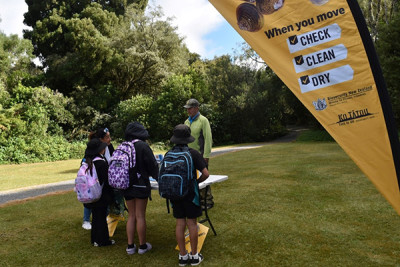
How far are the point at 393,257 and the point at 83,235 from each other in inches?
189

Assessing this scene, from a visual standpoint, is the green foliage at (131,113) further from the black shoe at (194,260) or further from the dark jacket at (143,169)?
the black shoe at (194,260)

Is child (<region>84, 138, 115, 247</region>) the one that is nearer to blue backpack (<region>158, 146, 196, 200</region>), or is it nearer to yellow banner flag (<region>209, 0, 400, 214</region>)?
blue backpack (<region>158, 146, 196, 200</region>)

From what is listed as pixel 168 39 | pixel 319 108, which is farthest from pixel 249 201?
pixel 168 39

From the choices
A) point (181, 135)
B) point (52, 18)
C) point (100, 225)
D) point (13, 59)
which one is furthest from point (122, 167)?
point (52, 18)

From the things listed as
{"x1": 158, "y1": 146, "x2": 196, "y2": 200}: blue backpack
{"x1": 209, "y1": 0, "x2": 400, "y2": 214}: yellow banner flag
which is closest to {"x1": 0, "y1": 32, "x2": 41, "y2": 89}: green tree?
{"x1": 158, "y1": 146, "x2": 196, "y2": 200}: blue backpack

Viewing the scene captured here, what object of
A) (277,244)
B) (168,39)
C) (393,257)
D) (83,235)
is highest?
(168,39)

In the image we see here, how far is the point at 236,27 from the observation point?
2.36 m

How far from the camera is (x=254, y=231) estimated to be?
17.5 ft

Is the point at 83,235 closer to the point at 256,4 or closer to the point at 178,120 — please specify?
the point at 256,4

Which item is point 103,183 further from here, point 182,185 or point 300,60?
point 300,60

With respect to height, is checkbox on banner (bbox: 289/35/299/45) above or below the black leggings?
above

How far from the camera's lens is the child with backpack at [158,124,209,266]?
391 cm

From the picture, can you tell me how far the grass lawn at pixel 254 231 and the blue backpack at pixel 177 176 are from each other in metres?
1.11

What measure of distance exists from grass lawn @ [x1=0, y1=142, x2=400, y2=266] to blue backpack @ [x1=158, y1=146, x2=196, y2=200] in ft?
3.64
